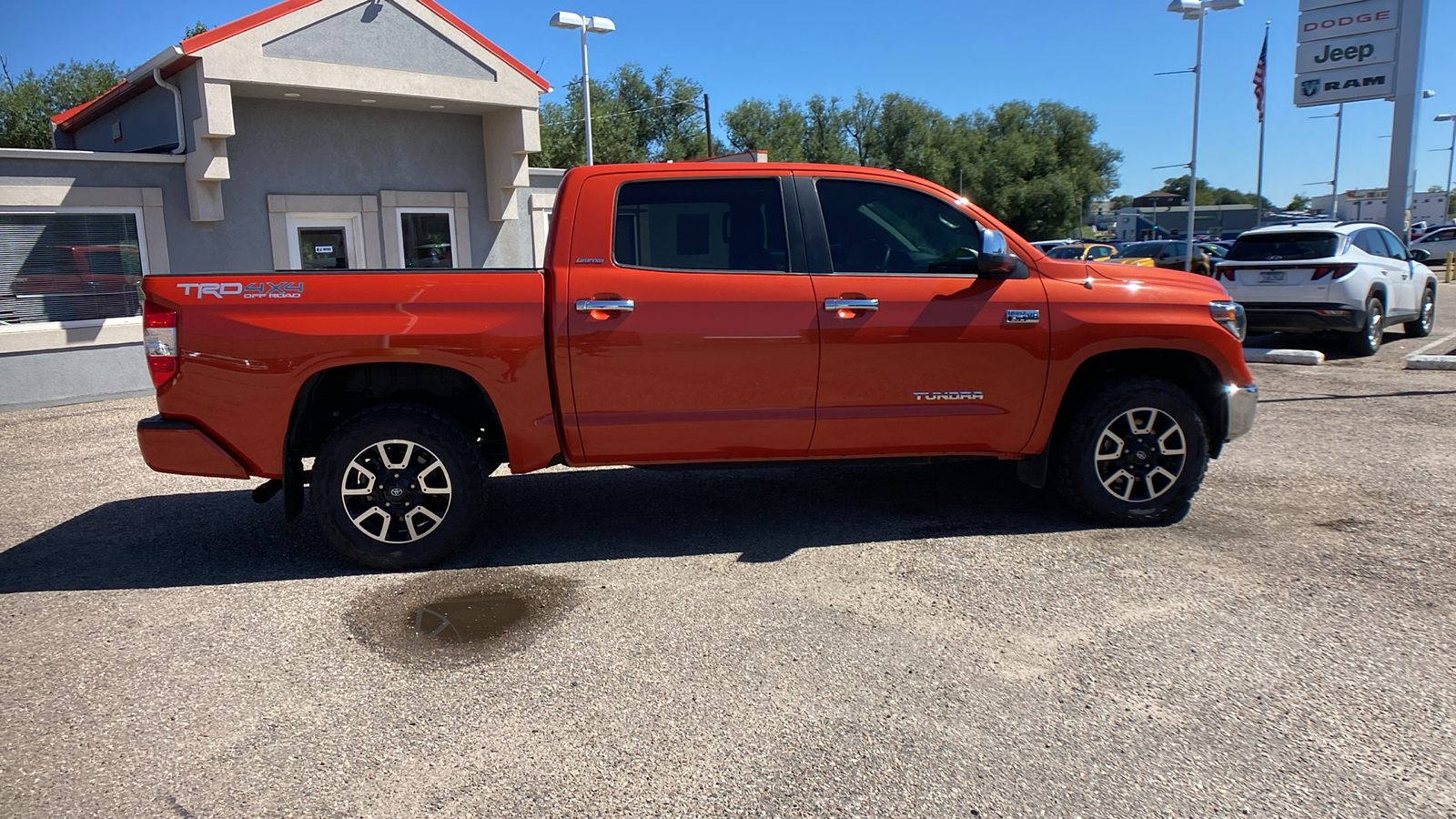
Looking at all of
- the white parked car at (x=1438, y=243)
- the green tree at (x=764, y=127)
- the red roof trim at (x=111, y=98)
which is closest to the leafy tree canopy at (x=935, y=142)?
the green tree at (x=764, y=127)

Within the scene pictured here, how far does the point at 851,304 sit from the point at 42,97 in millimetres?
47835

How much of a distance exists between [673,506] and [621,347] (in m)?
1.54

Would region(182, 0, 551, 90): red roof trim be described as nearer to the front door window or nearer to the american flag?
the front door window

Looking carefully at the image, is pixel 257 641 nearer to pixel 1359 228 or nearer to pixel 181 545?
pixel 181 545

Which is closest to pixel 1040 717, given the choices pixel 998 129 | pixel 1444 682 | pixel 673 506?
pixel 1444 682

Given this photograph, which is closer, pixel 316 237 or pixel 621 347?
pixel 621 347

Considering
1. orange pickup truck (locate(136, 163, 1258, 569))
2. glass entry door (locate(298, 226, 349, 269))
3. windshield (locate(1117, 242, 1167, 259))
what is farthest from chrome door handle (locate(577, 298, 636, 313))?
windshield (locate(1117, 242, 1167, 259))

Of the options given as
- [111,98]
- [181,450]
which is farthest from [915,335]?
[111,98]

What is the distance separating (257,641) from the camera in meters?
4.04

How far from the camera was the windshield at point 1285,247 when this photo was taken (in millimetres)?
11820

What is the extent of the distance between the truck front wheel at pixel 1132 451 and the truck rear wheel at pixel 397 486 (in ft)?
10.6

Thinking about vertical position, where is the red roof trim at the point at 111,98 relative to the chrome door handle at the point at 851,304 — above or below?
above

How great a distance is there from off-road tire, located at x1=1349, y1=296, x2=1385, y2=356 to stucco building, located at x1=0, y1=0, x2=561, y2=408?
1109 centimetres

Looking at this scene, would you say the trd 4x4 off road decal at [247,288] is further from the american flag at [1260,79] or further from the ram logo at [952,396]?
the american flag at [1260,79]
